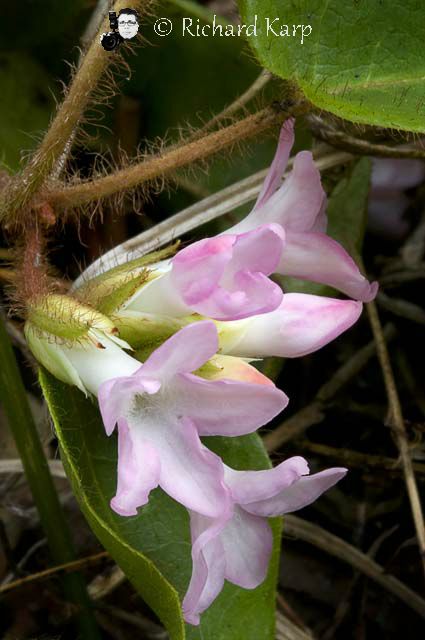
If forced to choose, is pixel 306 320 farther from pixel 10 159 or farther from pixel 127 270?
pixel 10 159

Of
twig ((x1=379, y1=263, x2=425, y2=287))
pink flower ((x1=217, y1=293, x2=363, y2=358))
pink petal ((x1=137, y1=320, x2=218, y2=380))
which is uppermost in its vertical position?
pink petal ((x1=137, y1=320, x2=218, y2=380))

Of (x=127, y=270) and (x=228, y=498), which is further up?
(x=127, y=270)

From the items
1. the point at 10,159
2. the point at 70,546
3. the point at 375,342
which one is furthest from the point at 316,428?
the point at 10,159

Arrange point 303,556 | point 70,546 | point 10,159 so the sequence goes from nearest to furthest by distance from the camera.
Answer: point 70,546
point 10,159
point 303,556

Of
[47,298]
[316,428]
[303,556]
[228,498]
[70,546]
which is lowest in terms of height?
[303,556]

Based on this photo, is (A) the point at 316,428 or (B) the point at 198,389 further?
(A) the point at 316,428

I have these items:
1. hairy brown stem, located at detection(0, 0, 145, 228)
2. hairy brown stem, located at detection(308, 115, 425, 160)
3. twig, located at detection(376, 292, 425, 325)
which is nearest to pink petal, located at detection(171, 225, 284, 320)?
hairy brown stem, located at detection(0, 0, 145, 228)

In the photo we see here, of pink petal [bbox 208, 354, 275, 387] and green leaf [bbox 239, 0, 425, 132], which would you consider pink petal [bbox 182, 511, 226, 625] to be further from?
green leaf [bbox 239, 0, 425, 132]
